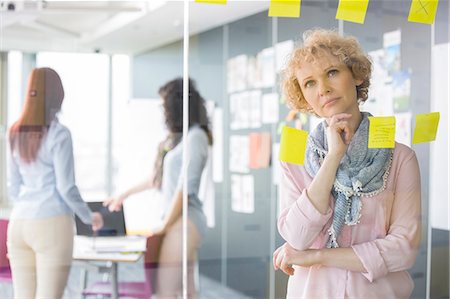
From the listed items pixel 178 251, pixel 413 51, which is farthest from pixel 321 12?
pixel 178 251

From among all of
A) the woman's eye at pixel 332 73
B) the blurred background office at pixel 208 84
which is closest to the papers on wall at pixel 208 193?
the blurred background office at pixel 208 84

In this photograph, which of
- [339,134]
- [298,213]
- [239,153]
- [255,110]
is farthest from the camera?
[255,110]

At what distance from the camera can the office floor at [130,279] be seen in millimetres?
3119

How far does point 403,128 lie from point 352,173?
1.54 feet

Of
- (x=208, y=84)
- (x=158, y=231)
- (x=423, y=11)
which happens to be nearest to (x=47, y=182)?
(x=158, y=231)

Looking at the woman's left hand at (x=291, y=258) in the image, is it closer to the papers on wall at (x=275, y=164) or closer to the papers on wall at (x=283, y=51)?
the papers on wall at (x=283, y=51)

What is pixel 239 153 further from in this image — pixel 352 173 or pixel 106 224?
pixel 352 173

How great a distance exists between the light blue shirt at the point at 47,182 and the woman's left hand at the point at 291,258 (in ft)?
2.93

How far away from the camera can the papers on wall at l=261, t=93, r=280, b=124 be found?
3858mm

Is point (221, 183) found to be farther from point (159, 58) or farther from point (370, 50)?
point (370, 50)

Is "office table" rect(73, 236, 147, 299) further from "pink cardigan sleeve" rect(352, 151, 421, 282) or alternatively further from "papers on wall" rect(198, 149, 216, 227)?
"pink cardigan sleeve" rect(352, 151, 421, 282)

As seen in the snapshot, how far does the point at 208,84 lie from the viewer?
3586mm

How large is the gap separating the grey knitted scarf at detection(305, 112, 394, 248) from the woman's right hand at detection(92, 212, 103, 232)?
984mm

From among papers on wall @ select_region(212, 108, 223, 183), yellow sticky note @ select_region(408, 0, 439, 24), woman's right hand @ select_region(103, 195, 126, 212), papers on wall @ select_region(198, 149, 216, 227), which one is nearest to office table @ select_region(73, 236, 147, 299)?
woman's right hand @ select_region(103, 195, 126, 212)
